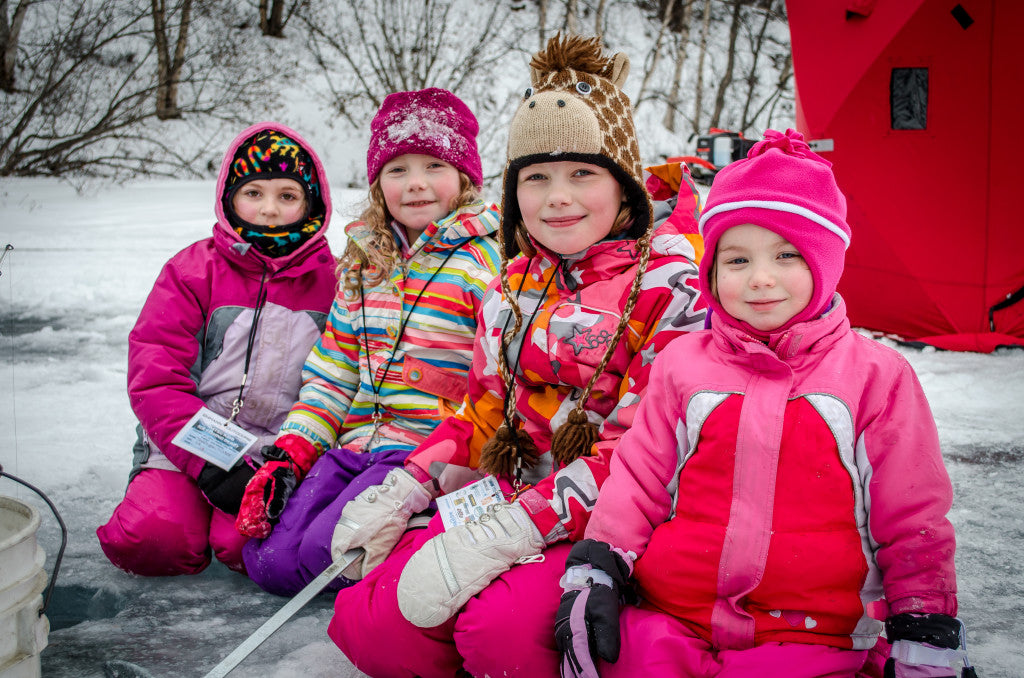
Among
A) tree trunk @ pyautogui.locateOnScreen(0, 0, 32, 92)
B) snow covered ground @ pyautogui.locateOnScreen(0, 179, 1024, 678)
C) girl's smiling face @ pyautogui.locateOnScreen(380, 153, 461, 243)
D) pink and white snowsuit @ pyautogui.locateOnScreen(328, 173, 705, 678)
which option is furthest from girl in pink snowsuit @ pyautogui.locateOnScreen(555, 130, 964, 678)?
tree trunk @ pyautogui.locateOnScreen(0, 0, 32, 92)

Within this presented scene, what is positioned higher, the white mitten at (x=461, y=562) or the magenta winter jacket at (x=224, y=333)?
the magenta winter jacket at (x=224, y=333)

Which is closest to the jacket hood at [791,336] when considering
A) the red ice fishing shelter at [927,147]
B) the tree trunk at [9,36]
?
the red ice fishing shelter at [927,147]

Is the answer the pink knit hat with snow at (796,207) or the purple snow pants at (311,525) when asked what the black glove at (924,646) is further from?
the purple snow pants at (311,525)

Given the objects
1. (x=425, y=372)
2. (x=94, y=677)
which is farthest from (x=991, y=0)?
(x=94, y=677)

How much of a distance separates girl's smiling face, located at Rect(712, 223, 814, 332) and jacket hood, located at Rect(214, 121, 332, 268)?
152 cm

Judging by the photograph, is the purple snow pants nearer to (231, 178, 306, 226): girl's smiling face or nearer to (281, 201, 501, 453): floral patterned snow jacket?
(281, 201, 501, 453): floral patterned snow jacket

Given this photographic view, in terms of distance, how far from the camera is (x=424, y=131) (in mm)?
2404

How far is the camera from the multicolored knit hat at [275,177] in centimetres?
246

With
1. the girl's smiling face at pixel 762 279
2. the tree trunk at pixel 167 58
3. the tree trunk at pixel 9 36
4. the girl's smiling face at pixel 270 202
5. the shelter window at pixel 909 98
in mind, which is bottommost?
the girl's smiling face at pixel 762 279

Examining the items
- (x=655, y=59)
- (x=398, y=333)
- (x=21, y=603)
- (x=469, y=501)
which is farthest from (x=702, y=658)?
(x=655, y=59)

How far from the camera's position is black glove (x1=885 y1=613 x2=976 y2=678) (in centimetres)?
119

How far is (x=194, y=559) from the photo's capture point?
2.23 metres

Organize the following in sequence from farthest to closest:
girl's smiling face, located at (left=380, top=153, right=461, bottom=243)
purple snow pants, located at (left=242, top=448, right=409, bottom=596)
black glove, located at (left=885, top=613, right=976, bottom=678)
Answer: girl's smiling face, located at (left=380, top=153, right=461, bottom=243) < purple snow pants, located at (left=242, top=448, right=409, bottom=596) < black glove, located at (left=885, top=613, right=976, bottom=678)

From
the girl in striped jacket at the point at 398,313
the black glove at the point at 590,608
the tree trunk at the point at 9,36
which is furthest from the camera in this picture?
the tree trunk at the point at 9,36
